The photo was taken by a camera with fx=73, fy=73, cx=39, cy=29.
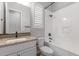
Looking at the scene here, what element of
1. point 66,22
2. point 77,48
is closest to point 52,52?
point 77,48

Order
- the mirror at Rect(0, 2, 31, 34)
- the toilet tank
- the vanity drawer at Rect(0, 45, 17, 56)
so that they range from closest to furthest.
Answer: the vanity drawer at Rect(0, 45, 17, 56), the mirror at Rect(0, 2, 31, 34), the toilet tank

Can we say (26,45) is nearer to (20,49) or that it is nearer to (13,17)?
(20,49)

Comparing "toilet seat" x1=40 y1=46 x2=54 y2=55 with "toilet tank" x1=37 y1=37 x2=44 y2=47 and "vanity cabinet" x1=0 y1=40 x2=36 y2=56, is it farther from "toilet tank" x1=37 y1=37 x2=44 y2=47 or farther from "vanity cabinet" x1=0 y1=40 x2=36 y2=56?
"vanity cabinet" x1=0 y1=40 x2=36 y2=56

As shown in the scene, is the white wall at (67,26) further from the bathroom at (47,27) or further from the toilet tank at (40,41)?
the toilet tank at (40,41)

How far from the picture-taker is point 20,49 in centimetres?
127

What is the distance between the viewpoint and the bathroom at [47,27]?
1436 mm

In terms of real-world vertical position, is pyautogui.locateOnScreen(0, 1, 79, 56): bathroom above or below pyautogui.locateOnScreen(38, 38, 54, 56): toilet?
above

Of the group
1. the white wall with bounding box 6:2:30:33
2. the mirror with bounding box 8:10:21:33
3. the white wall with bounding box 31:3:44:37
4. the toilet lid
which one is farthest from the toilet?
the mirror with bounding box 8:10:21:33

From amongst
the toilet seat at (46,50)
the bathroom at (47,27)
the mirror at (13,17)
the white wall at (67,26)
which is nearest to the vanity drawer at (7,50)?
the bathroom at (47,27)

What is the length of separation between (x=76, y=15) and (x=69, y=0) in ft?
1.19

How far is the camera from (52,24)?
1.54 meters

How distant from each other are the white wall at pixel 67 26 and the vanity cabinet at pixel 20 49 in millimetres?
524

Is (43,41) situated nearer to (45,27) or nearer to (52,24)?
(45,27)

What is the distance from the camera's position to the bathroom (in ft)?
4.71
